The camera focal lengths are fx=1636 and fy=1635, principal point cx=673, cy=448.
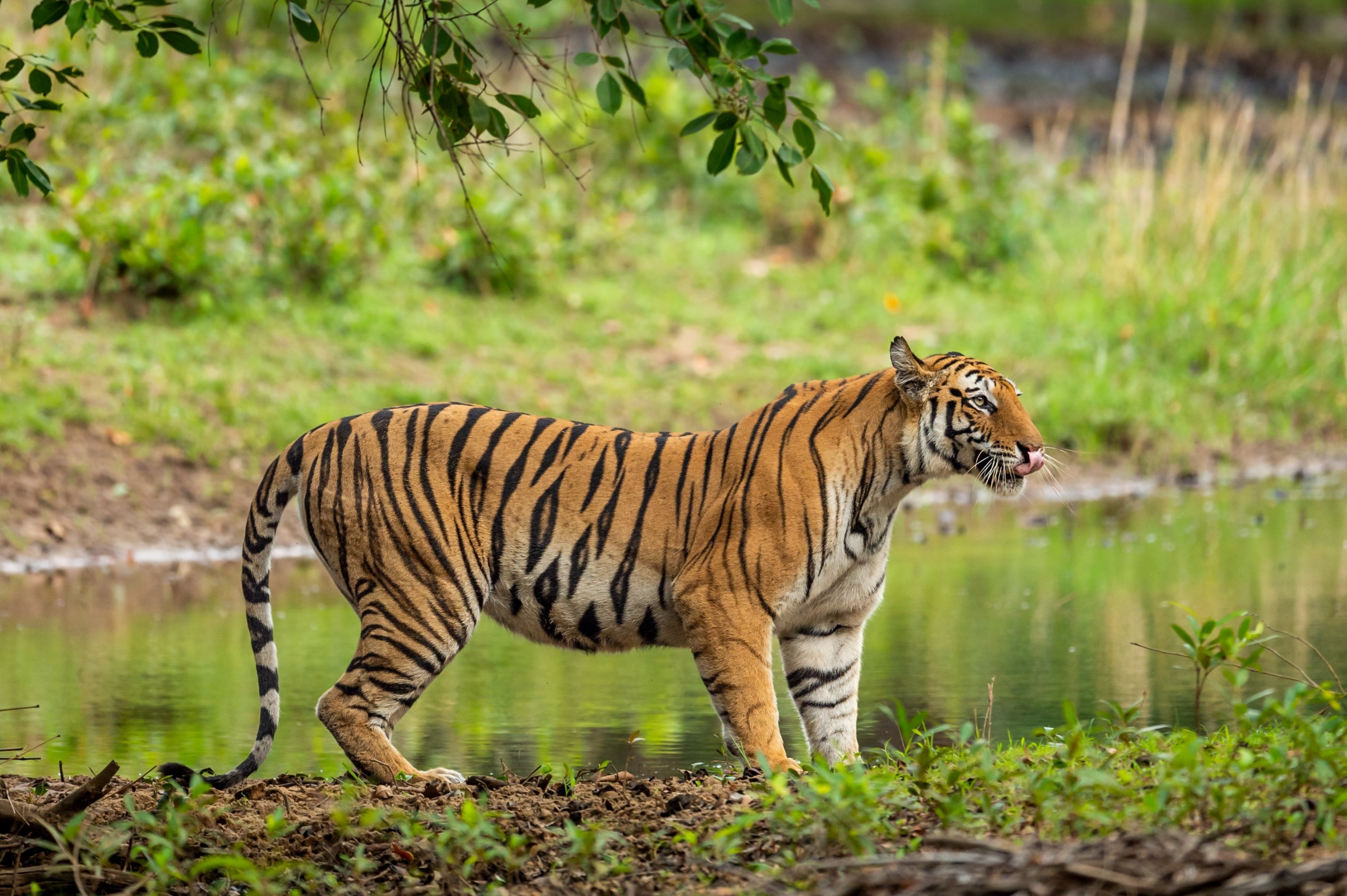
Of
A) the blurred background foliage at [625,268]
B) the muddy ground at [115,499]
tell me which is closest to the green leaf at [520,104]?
the blurred background foliage at [625,268]

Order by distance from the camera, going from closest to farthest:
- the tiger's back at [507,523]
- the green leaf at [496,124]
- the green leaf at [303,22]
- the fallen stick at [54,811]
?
the fallen stick at [54,811]
the green leaf at [303,22]
the green leaf at [496,124]
the tiger's back at [507,523]

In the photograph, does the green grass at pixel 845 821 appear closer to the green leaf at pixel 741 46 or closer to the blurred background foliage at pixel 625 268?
the green leaf at pixel 741 46

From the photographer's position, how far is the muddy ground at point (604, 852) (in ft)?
10.1

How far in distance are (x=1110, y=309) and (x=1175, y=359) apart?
84cm

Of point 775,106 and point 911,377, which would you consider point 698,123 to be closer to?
point 775,106

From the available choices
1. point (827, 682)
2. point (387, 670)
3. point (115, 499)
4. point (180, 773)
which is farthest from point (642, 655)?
point (115, 499)

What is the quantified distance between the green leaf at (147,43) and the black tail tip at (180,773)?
2032 mm

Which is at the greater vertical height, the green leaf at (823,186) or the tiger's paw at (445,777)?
the green leaf at (823,186)

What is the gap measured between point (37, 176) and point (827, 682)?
2.87 metres

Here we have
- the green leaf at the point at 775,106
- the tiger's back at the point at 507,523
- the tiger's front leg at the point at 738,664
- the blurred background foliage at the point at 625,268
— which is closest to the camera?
the green leaf at the point at 775,106

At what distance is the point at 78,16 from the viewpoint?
14.9 ft

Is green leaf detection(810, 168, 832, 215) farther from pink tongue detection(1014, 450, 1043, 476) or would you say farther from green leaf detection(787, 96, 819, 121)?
pink tongue detection(1014, 450, 1043, 476)

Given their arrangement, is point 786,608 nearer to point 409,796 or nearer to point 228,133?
point 409,796

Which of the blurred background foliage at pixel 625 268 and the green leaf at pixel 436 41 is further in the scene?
the blurred background foliage at pixel 625 268
